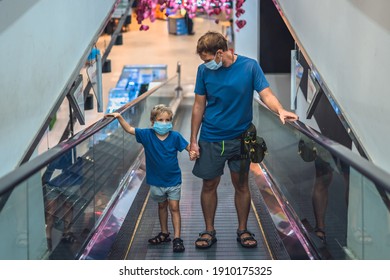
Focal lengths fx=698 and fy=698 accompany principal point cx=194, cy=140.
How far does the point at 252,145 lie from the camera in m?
4.65

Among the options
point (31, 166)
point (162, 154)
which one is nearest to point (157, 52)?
point (162, 154)

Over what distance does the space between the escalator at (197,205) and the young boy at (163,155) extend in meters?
0.30

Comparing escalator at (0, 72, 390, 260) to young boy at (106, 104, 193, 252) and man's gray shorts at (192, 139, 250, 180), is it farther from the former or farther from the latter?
man's gray shorts at (192, 139, 250, 180)

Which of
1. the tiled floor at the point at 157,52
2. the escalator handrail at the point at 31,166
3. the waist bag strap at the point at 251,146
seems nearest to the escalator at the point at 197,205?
the escalator handrail at the point at 31,166

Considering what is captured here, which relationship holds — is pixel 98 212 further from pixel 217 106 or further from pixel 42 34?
pixel 42 34

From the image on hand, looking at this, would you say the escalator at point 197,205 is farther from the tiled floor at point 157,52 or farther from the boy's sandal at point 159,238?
the tiled floor at point 157,52

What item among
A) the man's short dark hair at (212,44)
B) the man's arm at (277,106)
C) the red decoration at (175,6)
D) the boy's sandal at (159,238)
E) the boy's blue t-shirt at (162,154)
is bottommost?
the red decoration at (175,6)

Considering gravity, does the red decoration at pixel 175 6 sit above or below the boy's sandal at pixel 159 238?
below

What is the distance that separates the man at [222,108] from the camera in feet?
14.7

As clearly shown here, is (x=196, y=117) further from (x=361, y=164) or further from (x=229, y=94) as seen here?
(x=361, y=164)

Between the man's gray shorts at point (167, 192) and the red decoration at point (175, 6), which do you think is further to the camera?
the red decoration at point (175, 6)

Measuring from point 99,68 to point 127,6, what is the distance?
8.76 metres
